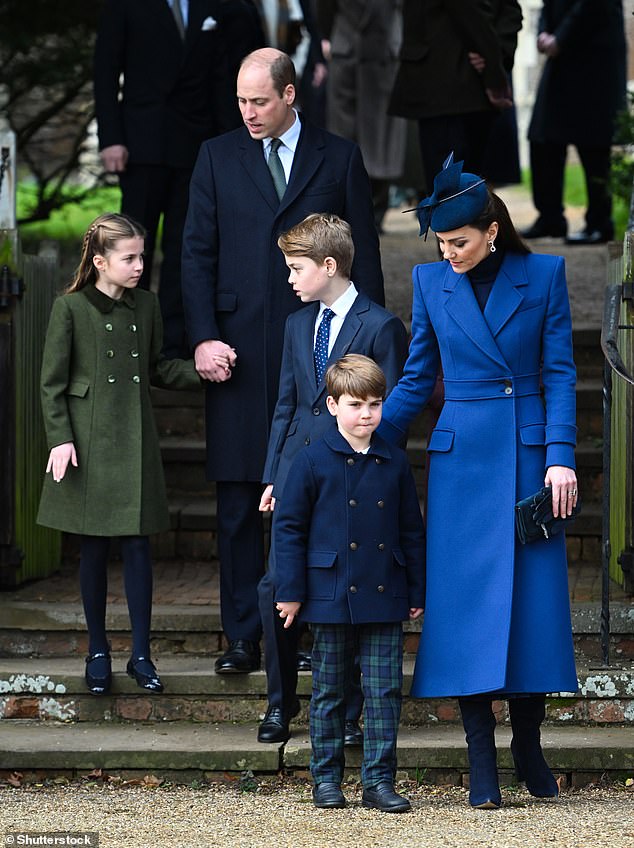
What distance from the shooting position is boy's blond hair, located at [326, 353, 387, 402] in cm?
500

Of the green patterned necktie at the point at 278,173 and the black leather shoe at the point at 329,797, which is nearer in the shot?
the black leather shoe at the point at 329,797

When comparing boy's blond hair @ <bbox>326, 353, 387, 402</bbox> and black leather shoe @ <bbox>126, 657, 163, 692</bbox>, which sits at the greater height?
boy's blond hair @ <bbox>326, 353, 387, 402</bbox>

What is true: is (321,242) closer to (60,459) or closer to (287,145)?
(287,145)

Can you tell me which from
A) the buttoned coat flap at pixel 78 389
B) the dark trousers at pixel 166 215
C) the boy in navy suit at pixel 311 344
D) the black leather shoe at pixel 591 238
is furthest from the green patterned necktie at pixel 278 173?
the black leather shoe at pixel 591 238

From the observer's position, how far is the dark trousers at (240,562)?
238 inches

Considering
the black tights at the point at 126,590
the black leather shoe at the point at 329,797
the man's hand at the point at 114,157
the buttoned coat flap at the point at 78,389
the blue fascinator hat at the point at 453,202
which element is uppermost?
the man's hand at the point at 114,157

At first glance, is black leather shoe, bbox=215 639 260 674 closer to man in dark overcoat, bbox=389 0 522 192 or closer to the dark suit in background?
the dark suit in background

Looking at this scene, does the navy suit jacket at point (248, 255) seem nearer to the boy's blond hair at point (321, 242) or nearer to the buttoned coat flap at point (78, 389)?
the buttoned coat flap at point (78, 389)

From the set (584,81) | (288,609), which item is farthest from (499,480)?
(584,81)

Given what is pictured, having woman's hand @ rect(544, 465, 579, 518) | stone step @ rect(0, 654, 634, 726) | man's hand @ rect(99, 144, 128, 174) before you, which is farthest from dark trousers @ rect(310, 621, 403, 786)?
man's hand @ rect(99, 144, 128, 174)

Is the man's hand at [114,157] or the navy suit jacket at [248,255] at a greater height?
the man's hand at [114,157]

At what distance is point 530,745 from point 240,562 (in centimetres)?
135

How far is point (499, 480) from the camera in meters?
5.05

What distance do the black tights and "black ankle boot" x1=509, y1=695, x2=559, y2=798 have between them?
140 cm
